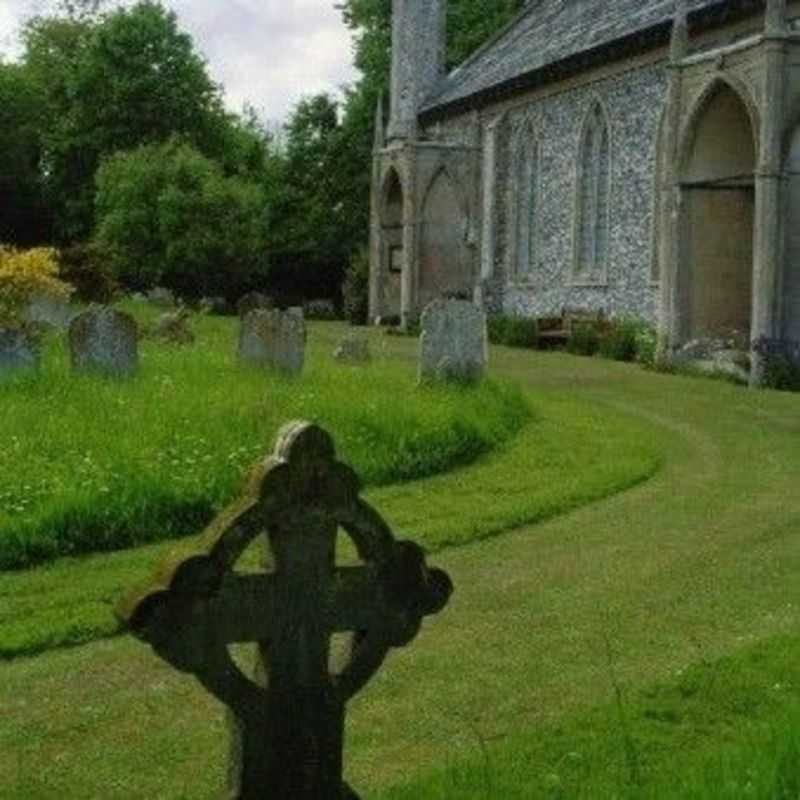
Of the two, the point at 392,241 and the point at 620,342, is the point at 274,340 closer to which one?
the point at 620,342

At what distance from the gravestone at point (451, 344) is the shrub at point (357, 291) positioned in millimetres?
26937

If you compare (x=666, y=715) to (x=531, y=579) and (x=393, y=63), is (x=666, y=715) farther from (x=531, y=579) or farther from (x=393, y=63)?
(x=393, y=63)

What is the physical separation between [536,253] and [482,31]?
17306 millimetres

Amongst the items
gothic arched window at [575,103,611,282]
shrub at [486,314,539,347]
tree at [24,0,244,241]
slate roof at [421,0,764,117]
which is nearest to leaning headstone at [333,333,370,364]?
slate roof at [421,0,764,117]

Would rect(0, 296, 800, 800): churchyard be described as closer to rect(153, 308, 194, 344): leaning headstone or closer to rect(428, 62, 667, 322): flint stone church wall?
rect(153, 308, 194, 344): leaning headstone

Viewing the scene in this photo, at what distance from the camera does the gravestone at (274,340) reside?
1686 cm

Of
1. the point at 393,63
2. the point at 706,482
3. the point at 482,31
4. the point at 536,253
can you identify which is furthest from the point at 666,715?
the point at 482,31

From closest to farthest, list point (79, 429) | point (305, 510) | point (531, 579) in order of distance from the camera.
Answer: point (305, 510) < point (531, 579) < point (79, 429)

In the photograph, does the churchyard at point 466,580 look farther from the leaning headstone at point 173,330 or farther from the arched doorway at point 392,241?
the arched doorway at point 392,241

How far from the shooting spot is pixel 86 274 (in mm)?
34156

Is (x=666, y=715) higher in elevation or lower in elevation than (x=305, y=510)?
lower

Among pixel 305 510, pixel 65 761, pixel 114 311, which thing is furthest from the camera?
pixel 114 311

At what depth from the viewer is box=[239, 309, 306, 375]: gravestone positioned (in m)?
16.9

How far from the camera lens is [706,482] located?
12.7 m
